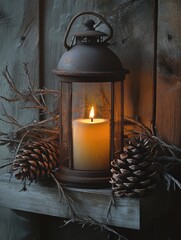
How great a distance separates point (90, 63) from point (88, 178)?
0.24m

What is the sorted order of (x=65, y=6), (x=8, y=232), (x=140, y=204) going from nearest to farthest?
(x=140, y=204) → (x=65, y=6) → (x=8, y=232)

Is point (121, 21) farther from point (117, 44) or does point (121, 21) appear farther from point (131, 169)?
point (131, 169)

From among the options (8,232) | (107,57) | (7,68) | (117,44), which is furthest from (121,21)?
(8,232)

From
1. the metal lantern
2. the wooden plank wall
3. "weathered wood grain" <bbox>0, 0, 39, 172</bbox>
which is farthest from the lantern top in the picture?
"weathered wood grain" <bbox>0, 0, 39, 172</bbox>

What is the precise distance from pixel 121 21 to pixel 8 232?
619mm

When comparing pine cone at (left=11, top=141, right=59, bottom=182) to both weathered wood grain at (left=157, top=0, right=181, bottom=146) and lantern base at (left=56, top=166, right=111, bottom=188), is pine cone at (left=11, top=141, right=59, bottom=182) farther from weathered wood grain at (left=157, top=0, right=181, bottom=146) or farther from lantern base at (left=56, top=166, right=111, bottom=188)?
weathered wood grain at (left=157, top=0, right=181, bottom=146)

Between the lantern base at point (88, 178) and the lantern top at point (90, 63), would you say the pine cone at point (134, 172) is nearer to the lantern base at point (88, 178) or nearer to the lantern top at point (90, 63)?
the lantern base at point (88, 178)

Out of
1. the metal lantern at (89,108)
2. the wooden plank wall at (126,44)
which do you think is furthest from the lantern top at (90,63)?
the wooden plank wall at (126,44)

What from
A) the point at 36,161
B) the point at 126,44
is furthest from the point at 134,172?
the point at 126,44

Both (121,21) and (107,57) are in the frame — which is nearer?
(107,57)

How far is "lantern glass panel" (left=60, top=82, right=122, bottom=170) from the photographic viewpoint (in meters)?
1.24

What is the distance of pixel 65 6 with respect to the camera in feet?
4.61

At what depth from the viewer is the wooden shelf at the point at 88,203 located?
117 centimetres

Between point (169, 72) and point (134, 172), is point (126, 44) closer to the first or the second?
point (169, 72)
